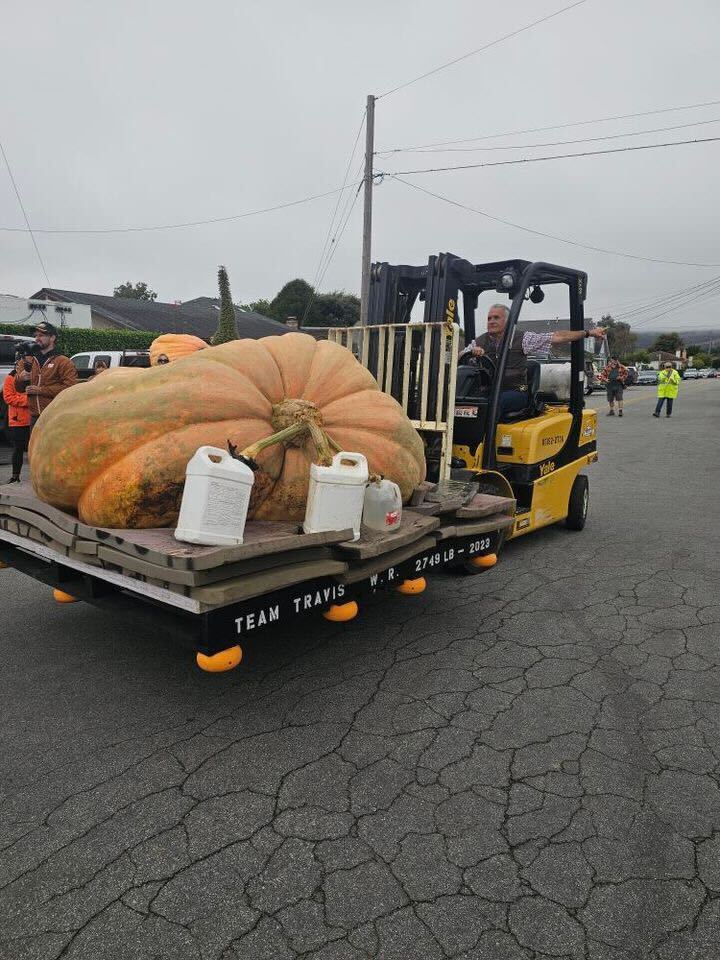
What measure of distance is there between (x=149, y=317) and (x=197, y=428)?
132 ft

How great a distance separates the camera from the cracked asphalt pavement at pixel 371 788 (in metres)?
2.15

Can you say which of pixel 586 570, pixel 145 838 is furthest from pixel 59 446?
pixel 586 570

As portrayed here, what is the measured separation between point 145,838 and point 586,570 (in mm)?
4388

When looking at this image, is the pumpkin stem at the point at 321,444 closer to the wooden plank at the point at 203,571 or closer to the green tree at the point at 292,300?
the wooden plank at the point at 203,571

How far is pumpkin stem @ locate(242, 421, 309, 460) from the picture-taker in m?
3.15

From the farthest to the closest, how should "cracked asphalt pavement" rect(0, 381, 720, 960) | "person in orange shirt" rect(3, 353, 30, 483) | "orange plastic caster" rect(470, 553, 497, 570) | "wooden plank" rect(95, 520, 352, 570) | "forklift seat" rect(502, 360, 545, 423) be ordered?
"person in orange shirt" rect(3, 353, 30, 483)
"forklift seat" rect(502, 360, 545, 423)
"orange plastic caster" rect(470, 553, 497, 570)
"wooden plank" rect(95, 520, 352, 570)
"cracked asphalt pavement" rect(0, 381, 720, 960)

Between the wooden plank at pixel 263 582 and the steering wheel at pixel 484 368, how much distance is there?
368 cm

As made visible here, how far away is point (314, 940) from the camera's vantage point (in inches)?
82.3

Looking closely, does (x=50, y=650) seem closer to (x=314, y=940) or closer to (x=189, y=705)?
(x=189, y=705)

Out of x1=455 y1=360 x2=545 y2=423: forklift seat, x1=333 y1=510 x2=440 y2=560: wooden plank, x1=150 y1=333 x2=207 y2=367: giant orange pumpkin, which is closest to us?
x1=333 y1=510 x2=440 y2=560: wooden plank

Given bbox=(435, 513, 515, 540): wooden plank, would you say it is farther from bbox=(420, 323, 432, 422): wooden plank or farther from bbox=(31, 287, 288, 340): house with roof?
bbox=(31, 287, 288, 340): house with roof

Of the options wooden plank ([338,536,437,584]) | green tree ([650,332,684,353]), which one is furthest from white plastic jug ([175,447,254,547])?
green tree ([650,332,684,353])

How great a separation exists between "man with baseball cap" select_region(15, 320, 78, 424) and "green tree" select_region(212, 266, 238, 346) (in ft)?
13.0

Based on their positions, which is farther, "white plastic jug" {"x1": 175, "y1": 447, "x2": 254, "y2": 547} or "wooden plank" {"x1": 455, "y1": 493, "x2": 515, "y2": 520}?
"wooden plank" {"x1": 455, "y1": 493, "x2": 515, "y2": 520}
